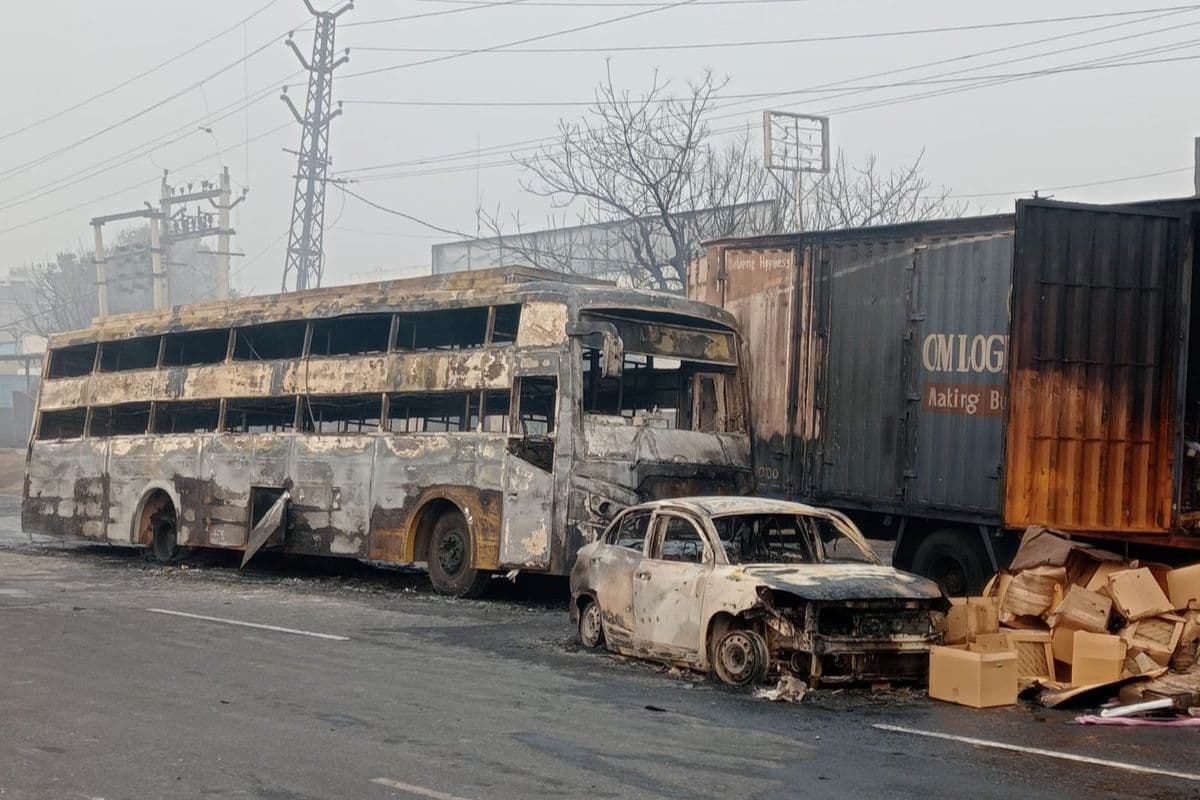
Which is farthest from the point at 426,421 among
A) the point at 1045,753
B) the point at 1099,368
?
the point at 1045,753

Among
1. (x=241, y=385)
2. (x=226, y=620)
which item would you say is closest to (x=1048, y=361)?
(x=226, y=620)

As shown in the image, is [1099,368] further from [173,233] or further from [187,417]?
[173,233]

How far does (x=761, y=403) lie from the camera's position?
55.5 feet

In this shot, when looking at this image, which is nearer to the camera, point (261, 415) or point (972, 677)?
point (972, 677)

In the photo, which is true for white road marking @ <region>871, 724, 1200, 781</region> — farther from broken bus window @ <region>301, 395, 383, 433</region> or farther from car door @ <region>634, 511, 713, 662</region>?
broken bus window @ <region>301, 395, 383, 433</region>

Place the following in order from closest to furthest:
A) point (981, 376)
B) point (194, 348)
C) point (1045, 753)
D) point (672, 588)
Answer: point (1045, 753) → point (672, 588) → point (981, 376) → point (194, 348)

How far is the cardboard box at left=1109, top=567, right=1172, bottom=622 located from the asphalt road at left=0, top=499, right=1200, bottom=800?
1.68 m

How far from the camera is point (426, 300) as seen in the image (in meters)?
18.0

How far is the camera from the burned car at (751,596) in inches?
410

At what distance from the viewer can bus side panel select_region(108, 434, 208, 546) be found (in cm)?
2139

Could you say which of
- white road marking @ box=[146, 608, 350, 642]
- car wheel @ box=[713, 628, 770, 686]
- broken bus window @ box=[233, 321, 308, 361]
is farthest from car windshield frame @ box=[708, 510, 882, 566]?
broken bus window @ box=[233, 321, 308, 361]

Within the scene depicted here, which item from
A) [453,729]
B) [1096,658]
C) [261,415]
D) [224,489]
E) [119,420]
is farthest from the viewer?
[119,420]

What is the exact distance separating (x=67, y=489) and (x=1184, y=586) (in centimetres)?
1812

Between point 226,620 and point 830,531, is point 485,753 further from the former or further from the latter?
point 226,620
